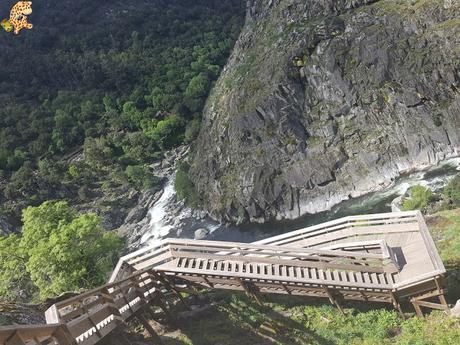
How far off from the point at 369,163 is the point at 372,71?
13242 millimetres

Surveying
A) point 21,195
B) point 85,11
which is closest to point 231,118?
point 21,195

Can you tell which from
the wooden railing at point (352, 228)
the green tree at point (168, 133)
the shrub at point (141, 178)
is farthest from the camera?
the green tree at point (168, 133)

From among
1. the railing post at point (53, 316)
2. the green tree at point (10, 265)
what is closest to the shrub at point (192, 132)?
the green tree at point (10, 265)

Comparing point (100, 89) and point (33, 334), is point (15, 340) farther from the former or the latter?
point (100, 89)

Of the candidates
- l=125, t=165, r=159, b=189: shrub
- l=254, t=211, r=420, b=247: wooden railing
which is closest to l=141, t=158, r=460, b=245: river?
l=125, t=165, r=159, b=189: shrub

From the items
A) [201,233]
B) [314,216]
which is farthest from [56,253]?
[314,216]

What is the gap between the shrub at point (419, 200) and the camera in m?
41.9

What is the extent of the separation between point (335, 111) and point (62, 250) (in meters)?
46.7

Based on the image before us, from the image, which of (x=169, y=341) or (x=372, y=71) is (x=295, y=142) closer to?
(x=372, y=71)

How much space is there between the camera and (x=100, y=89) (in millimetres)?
121875

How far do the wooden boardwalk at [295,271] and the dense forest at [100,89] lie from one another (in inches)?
2308

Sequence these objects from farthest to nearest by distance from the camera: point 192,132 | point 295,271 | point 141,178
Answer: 1. point 192,132
2. point 141,178
3. point 295,271

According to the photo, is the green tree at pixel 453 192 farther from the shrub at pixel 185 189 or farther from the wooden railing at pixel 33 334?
the wooden railing at pixel 33 334

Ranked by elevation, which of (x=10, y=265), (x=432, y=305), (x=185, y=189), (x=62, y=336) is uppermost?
(x=62, y=336)
